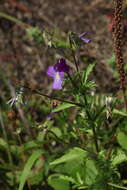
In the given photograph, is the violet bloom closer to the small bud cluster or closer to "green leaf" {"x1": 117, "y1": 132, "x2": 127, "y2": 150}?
the small bud cluster

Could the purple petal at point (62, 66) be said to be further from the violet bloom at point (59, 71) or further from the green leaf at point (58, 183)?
the green leaf at point (58, 183)

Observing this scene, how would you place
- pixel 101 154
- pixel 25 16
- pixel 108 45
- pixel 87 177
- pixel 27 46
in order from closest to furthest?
pixel 101 154 < pixel 87 177 < pixel 108 45 < pixel 27 46 < pixel 25 16

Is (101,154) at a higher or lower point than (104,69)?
lower

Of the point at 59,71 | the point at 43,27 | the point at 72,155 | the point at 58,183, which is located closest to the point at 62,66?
the point at 59,71

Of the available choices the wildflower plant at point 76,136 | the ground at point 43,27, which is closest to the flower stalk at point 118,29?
the wildflower plant at point 76,136

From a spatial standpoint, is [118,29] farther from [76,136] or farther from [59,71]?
[76,136]

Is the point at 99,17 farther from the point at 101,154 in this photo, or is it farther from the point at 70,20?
the point at 101,154

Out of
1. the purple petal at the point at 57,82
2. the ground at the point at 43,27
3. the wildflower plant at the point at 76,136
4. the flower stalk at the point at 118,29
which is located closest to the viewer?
the flower stalk at the point at 118,29

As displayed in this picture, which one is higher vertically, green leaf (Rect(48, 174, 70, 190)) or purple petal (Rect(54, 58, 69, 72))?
purple petal (Rect(54, 58, 69, 72))

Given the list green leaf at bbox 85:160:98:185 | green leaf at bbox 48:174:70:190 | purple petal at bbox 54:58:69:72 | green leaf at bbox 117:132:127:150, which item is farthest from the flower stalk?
green leaf at bbox 48:174:70:190

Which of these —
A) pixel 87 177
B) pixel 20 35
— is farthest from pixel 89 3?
pixel 87 177

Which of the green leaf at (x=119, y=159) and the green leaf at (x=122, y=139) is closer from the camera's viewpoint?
the green leaf at (x=119, y=159)
